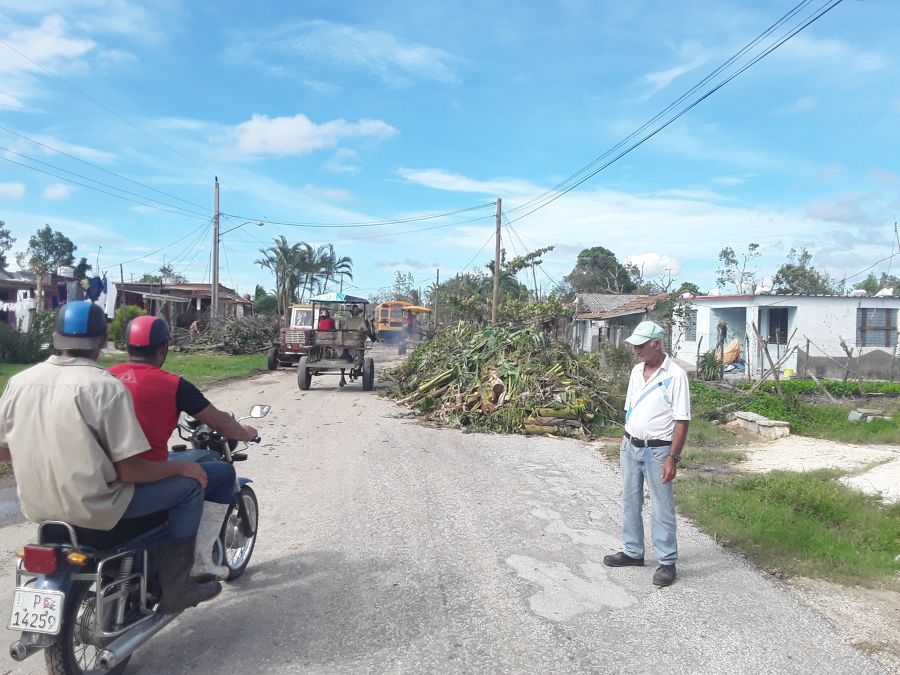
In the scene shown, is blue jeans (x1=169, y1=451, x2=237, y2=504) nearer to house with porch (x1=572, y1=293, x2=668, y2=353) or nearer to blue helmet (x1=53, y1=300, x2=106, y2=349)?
blue helmet (x1=53, y1=300, x2=106, y2=349)

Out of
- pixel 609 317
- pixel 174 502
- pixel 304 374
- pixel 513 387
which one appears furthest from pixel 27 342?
pixel 609 317

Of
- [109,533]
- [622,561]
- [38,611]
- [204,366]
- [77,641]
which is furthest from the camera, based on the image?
[204,366]

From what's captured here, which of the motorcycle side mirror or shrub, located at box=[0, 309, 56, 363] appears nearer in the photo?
the motorcycle side mirror

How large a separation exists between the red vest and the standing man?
3143mm

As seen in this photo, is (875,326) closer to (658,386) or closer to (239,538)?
(658,386)

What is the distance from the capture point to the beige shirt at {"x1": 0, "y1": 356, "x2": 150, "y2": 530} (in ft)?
10.3

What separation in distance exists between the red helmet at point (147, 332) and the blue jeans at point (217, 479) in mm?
757

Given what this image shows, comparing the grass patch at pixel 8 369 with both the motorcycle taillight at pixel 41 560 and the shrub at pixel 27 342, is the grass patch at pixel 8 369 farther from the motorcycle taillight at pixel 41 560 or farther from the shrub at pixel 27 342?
the motorcycle taillight at pixel 41 560

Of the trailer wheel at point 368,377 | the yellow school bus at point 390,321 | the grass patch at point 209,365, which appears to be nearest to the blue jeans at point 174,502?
the trailer wheel at point 368,377

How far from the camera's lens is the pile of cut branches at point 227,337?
96.1ft

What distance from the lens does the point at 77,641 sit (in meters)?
3.30

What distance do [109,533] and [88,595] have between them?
0.97ft

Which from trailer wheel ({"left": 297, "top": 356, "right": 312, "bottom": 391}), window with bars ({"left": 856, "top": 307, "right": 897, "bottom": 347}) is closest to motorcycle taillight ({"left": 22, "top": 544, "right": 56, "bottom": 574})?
trailer wheel ({"left": 297, "top": 356, "right": 312, "bottom": 391})

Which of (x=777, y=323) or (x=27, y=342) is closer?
(x=27, y=342)
